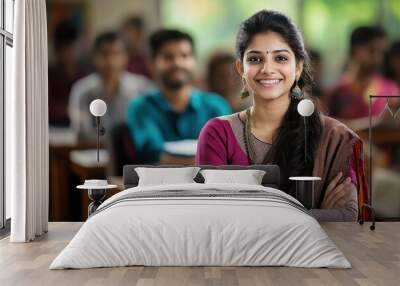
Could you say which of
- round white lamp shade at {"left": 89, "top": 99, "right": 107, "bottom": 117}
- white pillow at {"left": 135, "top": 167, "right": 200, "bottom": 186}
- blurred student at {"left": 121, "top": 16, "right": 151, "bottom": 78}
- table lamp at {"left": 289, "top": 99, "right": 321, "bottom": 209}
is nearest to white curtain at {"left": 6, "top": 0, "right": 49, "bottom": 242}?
round white lamp shade at {"left": 89, "top": 99, "right": 107, "bottom": 117}

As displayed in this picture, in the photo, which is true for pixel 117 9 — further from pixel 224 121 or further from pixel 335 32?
pixel 335 32

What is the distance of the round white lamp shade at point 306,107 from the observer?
7.31m

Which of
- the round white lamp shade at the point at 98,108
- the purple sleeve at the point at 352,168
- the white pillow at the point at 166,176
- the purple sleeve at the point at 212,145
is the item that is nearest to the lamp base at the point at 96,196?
the white pillow at the point at 166,176

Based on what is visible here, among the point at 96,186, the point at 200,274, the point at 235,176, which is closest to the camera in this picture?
the point at 200,274

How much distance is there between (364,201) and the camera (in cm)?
757

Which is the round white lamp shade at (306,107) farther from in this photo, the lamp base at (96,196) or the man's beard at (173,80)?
the lamp base at (96,196)

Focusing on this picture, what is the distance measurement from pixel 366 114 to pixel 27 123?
4.00m

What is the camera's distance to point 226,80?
7738 mm

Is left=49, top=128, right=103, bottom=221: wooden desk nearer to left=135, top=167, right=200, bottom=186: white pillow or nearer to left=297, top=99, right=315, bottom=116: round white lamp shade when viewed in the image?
left=135, top=167, right=200, bottom=186: white pillow

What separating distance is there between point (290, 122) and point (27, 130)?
3.11m

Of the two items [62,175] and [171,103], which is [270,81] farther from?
[62,175]

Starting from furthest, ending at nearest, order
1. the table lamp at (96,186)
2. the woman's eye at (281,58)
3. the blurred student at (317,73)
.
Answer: the blurred student at (317,73) < the woman's eye at (281,58) < the table lamp at (96,186)

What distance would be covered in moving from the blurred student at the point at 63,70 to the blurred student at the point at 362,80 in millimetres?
3176

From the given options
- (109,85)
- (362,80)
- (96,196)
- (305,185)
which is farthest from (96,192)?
(362,80)
